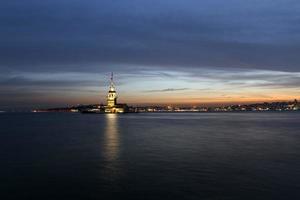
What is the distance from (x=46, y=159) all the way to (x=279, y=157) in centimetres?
1919

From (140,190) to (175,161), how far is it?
976 cm

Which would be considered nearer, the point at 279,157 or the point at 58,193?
the point at 58,193

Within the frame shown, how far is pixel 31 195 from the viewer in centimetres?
1956

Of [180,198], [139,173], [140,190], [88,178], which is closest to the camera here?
[180,198]

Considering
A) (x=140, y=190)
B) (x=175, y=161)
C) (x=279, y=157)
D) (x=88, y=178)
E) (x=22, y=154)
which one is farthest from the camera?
(x=22, y=154)

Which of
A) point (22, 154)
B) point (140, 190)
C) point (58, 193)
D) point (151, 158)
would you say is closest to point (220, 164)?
point (151, 158)

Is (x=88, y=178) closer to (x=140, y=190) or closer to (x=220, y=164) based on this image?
(x=140, y=190)

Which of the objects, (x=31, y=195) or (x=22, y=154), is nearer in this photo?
(x=31, y=195)

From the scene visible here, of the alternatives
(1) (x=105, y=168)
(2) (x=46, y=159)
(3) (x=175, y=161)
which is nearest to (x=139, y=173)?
(1) (x=105, y=168)

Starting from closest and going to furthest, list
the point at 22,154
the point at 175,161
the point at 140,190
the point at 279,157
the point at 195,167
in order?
the point at 140,190 → the point at 195,167 → the point at 175,161 → the point at 279,157 → the point at 22,154

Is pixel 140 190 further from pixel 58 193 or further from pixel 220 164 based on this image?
pixel 220 164

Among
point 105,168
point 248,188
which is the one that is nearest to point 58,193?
point 105,168

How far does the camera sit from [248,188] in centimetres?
2088

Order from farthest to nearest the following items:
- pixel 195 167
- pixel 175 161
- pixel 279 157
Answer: pixel 279 157, pixel 175 161, pixel 195 167
